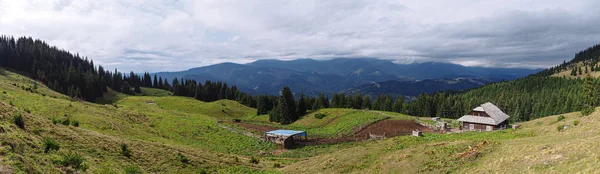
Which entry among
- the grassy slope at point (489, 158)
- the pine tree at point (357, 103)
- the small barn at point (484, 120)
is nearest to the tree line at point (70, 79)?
the pine tree at point (357, 103)

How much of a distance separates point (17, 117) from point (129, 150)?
379 inches

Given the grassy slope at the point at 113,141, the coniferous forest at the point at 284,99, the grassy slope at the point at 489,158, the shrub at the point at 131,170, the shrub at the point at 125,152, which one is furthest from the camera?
the coniferous forest at the point at 284,99

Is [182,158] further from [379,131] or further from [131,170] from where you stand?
[379,131]

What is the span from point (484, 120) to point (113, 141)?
67.1 meters

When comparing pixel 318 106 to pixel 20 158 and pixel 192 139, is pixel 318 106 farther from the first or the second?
pixel 20 158

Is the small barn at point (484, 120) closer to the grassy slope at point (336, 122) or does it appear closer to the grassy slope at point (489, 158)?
the grassy slope at point (336, 122)

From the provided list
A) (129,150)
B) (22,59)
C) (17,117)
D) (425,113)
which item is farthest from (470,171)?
(22,59)

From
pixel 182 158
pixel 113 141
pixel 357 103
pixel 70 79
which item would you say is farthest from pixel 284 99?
pixel 70 79

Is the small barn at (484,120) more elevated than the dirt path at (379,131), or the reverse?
the small barn at (484,120)

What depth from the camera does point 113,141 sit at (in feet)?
106

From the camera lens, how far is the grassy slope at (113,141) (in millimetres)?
19547

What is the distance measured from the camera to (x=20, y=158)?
17156 mm

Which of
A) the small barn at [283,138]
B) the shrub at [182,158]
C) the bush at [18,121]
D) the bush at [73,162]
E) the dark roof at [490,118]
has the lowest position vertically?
the small barn at [283,138]

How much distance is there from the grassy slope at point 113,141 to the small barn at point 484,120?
146ft
